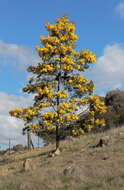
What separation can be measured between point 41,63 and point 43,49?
111 centimetres

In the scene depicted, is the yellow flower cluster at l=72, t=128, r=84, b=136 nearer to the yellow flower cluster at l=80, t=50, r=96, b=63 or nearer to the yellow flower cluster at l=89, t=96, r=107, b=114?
the yellow flower cluster at l=89, t=96, r=107, b=114

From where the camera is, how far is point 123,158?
15.0 meters

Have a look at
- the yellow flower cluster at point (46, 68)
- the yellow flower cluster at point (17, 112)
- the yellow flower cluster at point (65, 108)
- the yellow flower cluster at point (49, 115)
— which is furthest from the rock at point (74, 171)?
the yellow flower cluster at point (46, 68)

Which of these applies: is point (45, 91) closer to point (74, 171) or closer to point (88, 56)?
point (88, 56)

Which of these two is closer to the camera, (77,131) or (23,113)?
(23,113)

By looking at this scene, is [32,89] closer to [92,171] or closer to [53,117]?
[53,117]

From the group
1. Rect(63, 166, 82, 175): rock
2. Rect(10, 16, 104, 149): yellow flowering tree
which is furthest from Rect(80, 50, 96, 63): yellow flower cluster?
Rect(63, 166, 82, 175): rock

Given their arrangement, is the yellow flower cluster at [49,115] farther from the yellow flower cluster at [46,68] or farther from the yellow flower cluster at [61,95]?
the yellow flower cluster at [46,68]

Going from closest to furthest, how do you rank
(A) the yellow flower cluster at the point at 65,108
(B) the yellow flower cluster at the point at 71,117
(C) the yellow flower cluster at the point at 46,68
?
(A) the yellow flower cluster at the point at 65,108
(B) the yellow flower cluster at the point at 71,117
(C) the yellow flower cluster at the point at 46,68

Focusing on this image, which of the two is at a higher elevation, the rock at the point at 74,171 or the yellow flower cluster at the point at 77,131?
the yellow flower cluster at the point at 77,131

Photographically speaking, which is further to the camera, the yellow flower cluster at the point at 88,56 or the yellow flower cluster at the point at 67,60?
the yellow flower cluster at the point at 88,56

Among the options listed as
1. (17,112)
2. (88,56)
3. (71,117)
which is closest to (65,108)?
(71,117)

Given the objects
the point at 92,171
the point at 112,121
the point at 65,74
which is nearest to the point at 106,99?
the point at 112,121

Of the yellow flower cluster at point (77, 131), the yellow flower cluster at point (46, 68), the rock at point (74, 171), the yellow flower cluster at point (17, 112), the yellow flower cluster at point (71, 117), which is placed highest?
the yellow flower cluster at point (46, 68)
